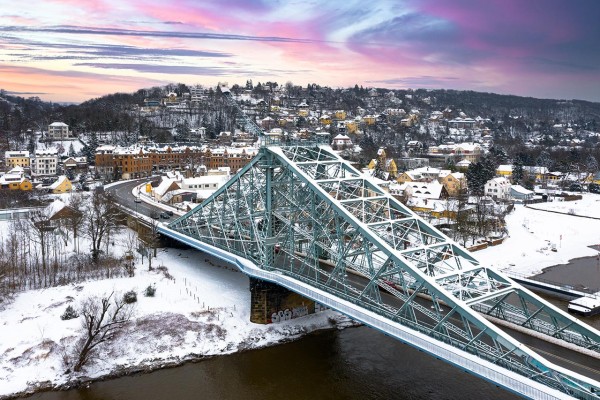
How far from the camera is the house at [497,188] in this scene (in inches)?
2822

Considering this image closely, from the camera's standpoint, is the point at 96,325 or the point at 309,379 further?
the point at 96,325

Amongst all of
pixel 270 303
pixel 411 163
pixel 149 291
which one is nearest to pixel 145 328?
pixel 149 291

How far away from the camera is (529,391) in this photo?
15469 mm

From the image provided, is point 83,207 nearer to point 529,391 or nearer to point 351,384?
point 351,384

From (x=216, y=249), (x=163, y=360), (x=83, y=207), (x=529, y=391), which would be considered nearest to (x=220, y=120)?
(x=83, y=207)

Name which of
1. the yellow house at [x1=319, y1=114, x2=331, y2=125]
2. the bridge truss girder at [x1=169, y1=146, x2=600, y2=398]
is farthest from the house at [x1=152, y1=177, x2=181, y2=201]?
the yellow house at [x1=319, y1=114, x2=331, y2=125]

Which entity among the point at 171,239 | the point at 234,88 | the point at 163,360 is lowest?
the point at 163,360

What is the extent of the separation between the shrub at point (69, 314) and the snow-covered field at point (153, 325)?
1.12 feet

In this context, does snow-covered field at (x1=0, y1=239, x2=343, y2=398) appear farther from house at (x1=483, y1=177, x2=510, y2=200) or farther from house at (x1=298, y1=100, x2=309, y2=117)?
house at (x1=298, y1=100, x2=309, y2=117)

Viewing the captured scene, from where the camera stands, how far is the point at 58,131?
9994cm

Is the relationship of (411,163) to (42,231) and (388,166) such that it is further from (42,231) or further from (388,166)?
(42,231)

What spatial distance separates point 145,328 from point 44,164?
192 feet

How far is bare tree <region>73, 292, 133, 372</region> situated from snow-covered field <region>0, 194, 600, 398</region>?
44 cm

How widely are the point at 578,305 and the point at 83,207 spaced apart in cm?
4230
